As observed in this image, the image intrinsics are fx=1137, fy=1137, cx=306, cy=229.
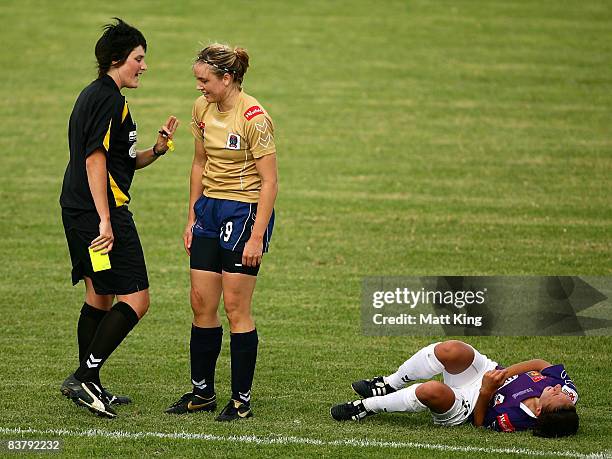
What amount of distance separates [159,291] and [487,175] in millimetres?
5719

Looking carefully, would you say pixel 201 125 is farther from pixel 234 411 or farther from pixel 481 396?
pixel 481 396

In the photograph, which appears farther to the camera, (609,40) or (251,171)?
(609,40)

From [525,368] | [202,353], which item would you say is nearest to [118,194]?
[202,353]

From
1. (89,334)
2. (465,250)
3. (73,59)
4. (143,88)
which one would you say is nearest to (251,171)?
(89,334)

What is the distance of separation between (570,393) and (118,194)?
2.86 meters

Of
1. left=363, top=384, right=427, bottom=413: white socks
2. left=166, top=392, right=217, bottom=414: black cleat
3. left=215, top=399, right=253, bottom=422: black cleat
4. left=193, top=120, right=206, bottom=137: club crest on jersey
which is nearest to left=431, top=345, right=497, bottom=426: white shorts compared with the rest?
left=363, top=384, right=427, bottom=413: white socks

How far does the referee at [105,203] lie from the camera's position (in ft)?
21.3

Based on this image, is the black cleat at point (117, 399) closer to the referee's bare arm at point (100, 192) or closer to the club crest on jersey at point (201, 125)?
the referee's bare arm at point (100, 192)

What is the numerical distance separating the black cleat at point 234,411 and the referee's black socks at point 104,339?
0.75 meters

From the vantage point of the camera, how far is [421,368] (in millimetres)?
6781

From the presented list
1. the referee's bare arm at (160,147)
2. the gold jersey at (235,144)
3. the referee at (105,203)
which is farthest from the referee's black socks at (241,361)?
the referee's bare arm at (160,147)

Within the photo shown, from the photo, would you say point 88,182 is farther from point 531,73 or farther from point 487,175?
point 531,73

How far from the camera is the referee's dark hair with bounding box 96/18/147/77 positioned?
6.59 metres

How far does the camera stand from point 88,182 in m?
6.56
